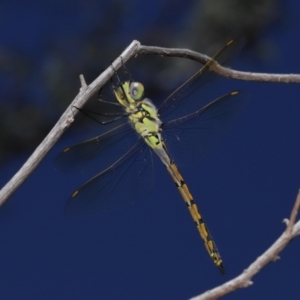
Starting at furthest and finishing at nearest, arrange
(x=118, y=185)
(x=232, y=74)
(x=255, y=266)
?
(x=118, y=185)
(x=232, y=74)
(x=255, y=266)

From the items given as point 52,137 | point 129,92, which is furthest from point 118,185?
point 52,137

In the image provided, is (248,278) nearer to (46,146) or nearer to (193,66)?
(46,146)

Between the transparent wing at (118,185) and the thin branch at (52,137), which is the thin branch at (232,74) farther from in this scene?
the transparent wing at (118,185)

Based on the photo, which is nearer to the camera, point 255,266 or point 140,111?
point 255,266

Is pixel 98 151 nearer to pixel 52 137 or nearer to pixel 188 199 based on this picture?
pixel 188 199

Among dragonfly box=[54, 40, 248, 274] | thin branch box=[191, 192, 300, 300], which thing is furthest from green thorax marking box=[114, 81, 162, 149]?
thin branch box=[191, 192, 300, 300]

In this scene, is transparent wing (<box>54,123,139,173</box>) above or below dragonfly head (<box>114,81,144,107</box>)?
below

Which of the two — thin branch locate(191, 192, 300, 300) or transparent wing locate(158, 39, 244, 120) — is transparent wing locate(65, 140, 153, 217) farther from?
thin branch locate(191, 192, 300, 300)
